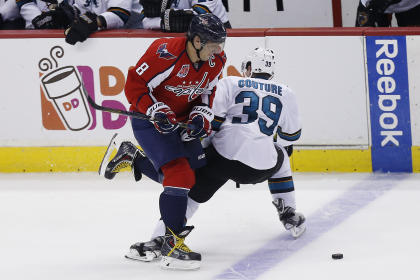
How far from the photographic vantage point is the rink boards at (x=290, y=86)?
601 centimetres

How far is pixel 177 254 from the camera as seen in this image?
4348 mm

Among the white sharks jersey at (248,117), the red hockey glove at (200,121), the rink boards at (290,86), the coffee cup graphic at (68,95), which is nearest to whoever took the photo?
the red hockey glove at (200,121)

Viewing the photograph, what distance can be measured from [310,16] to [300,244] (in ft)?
9.66

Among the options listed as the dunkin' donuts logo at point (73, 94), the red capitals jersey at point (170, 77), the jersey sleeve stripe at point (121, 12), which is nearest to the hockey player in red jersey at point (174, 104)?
the red capitals jersey at point (170, 77)

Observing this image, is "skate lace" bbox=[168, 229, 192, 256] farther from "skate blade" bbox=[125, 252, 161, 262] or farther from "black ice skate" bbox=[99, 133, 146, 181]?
"black ice skate" bbox=[99, 133, 146, 181]

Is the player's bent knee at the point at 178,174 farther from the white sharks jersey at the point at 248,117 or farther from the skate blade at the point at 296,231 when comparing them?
the skate blade at the point at 296,231

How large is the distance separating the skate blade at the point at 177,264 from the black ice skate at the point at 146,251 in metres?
0.13

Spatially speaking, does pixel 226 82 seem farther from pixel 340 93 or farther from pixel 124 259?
pixel 340 93

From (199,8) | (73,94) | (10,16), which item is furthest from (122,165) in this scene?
(10,16)

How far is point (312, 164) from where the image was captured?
6.17 meters

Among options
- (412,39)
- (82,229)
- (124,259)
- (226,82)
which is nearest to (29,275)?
(124,259)

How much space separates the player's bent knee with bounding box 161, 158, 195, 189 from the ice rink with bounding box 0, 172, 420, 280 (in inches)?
14.8

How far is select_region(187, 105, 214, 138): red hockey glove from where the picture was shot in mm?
4402

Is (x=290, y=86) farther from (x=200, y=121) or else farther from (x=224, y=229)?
(x=200, y=121)
